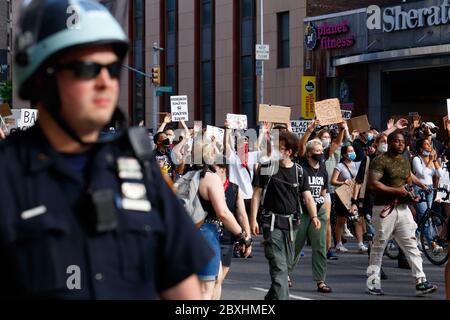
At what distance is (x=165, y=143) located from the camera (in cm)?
1805

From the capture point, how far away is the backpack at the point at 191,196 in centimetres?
828

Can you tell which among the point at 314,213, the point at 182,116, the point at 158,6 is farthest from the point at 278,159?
the point at 158,6

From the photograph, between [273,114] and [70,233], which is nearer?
[70,233]

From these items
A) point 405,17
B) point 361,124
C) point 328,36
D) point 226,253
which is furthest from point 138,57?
point 226,253

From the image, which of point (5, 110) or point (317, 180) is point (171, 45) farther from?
point (317, 180)

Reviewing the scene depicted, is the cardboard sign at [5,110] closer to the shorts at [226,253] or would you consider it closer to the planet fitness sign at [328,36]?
the shorts at [226,253]

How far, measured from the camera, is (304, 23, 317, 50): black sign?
147 feet

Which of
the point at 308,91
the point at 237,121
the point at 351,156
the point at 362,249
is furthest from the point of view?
the point at 308,91

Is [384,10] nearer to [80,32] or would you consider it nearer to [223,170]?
[223,170]

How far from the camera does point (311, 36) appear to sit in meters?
45.1

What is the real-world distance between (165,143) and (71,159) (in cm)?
1511

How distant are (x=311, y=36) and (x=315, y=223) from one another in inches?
1347

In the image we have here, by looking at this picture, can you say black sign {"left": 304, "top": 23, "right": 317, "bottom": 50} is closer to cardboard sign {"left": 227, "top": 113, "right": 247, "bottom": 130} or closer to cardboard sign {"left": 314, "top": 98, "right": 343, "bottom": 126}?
cardboard sign {"left": 227, "top": 113, "right": 247, "bottom": 130}

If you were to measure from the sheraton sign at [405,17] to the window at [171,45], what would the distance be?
18.4 metres
